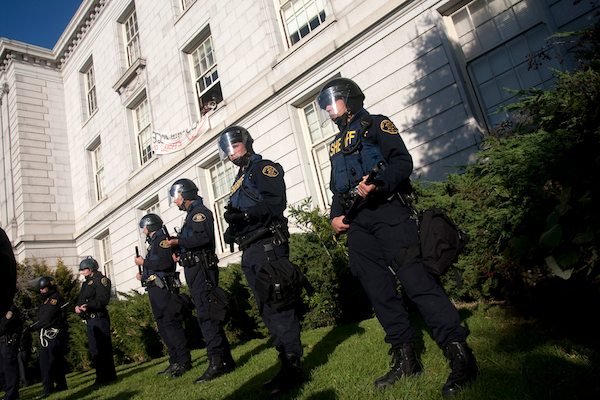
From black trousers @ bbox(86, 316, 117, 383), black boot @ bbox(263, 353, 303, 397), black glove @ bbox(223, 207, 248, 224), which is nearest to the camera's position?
black boot @ bbox(263, 353, 303, 397)

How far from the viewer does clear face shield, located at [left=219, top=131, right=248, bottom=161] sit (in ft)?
13.2

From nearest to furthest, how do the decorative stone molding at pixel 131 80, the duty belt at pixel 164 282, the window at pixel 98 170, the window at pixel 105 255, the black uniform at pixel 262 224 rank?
the black uniform at pixel 262 224 < the duty belt at pixel 164 282 < the decorative stone molding at pixel 131 80 < the window at pixel 105 255 < the window at pixel 98 170

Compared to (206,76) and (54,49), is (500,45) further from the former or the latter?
(54,49)

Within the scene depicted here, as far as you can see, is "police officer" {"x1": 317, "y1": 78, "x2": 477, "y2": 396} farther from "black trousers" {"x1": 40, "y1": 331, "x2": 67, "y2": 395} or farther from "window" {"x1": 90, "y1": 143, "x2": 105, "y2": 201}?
"window" {"x1": 90, "y1": 143, "x2": 105, "y2": 201}

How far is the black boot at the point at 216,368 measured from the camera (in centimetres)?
433

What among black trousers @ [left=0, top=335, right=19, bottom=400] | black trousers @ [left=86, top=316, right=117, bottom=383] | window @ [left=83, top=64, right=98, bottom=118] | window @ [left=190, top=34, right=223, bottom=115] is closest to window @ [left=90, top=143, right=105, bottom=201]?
window @ [left=83, top=64, right=98, bottom=118]

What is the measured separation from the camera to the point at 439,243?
253 centimetres

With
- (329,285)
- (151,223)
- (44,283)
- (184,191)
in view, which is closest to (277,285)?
(184,191)

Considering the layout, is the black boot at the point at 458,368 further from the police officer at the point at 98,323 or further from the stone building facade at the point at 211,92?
the police officer at the point at 98,323

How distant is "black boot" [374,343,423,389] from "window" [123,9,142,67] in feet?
53.1

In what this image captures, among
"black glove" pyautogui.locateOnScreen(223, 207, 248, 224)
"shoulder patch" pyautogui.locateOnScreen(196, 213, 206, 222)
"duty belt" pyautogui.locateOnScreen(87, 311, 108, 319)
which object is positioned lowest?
"duty belt" pyautogui.locateOnScreen(87, 311, 108, 319)

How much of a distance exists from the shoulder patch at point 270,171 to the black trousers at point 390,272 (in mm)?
1014

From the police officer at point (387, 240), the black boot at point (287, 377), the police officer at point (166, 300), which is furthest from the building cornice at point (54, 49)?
the black boot at point (287, 377)

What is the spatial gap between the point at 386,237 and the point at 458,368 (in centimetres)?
89
